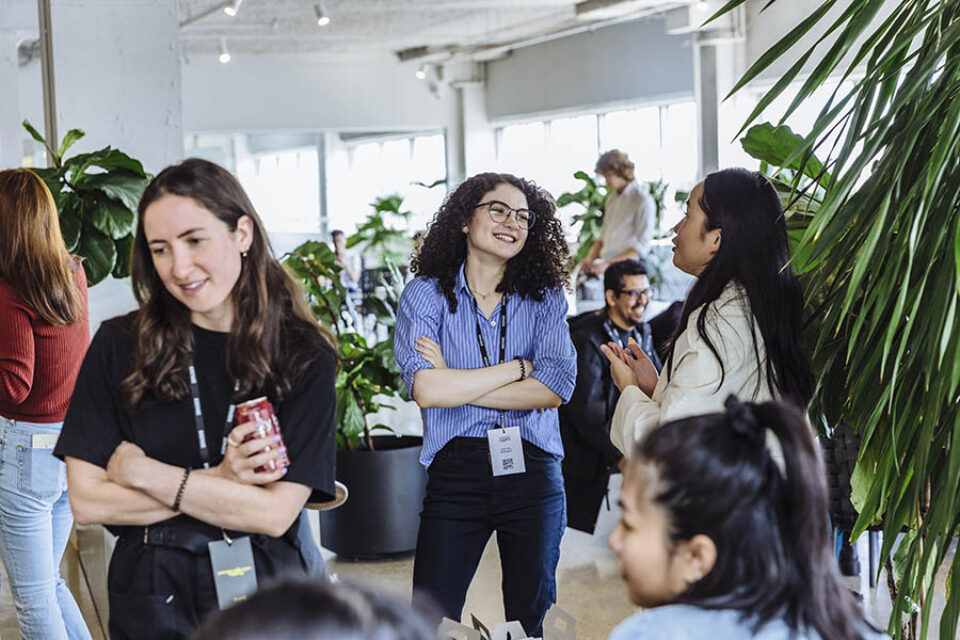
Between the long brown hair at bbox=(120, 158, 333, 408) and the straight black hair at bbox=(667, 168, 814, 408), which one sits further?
the straight black hair at bbox=(667, 168, 814, 408)

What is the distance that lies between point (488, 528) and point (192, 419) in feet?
3.61

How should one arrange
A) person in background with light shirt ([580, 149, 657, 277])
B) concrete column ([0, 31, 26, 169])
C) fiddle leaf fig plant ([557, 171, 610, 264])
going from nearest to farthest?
concrete column ([0, 31, 26, 169]) < person in background with light shirt ([580, 149, 657, 277]) < fiddle leaf fig plant ([557, 171, 610, 264])

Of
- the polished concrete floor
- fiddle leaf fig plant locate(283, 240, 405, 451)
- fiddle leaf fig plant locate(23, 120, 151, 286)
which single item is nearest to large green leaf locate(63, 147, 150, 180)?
A: fiddle leaf fig plant locate(23, 120, 151, 286)

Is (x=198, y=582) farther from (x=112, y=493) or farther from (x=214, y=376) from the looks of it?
(x=214, y=376)

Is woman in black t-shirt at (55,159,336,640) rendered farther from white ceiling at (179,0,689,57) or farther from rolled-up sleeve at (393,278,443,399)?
white ceiling at (179,0,689,57)

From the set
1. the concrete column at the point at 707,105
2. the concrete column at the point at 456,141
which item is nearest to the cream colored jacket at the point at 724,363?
the concrete column at the point at 707,105

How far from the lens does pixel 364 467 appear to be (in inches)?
188

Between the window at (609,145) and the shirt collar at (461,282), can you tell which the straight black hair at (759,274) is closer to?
the shirt collar at (461,282)

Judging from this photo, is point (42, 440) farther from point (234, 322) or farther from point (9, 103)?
point (9, 103)

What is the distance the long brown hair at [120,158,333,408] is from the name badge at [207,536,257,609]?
0.76 ft

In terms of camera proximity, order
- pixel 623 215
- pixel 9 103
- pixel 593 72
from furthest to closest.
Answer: pixel 593 72
pixel 9 103
pixel 623 215

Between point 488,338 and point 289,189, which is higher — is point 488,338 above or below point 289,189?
→ below

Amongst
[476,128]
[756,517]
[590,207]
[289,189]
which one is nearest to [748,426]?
[756,517]

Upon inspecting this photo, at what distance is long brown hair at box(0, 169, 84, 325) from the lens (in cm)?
289
